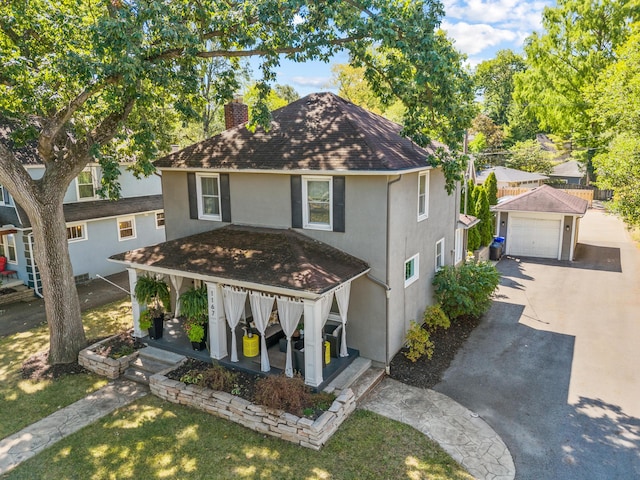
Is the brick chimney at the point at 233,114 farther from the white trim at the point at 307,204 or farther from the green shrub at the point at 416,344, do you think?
the green shrub at the point at 416,344

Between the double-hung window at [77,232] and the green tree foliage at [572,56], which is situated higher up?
the green tree foliage at [572,56]

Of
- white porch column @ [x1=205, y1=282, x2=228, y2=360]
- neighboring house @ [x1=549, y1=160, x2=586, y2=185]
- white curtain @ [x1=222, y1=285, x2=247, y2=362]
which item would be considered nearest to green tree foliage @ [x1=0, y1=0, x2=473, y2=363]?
white porch column @ [x1=205, y1=282, x2=228, y2=360]

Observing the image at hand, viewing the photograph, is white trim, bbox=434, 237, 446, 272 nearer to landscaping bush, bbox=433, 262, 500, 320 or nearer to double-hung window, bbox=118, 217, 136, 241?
landscaping bush, bbox=433, 262, 500, 320

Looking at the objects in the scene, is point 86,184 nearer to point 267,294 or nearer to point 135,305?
point 135,305

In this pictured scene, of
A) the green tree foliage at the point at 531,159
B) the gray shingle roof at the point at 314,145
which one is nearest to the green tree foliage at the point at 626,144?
the gray shingle roof at the point at 314,145

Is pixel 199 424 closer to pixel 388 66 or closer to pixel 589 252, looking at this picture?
Answer: pixel 388 66

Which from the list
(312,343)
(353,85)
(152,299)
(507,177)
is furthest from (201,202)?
(353,85)
